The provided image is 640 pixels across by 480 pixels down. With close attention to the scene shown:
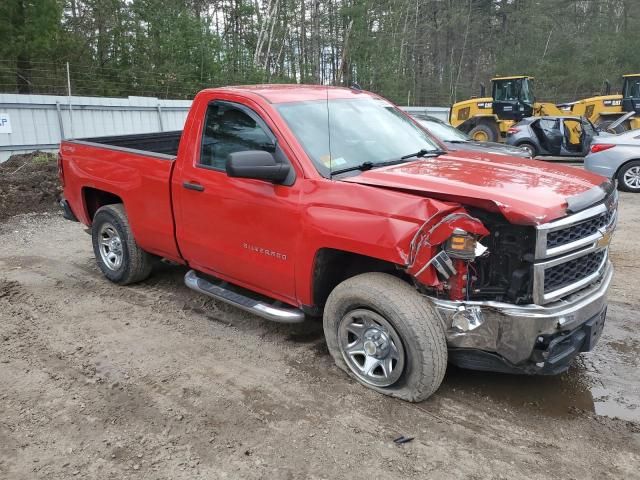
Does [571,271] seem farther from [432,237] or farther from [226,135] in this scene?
[226,135]

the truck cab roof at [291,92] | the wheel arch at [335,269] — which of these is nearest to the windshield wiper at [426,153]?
the truck cab roof at [291,92]

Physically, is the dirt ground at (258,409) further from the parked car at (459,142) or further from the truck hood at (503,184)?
the parked car at (459,142)

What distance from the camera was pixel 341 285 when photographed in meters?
3.65

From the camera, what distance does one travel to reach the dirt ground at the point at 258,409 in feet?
9.82

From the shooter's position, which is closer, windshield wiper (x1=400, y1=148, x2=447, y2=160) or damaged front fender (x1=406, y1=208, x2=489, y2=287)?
damaged front fender (x1=406, y1=208, x2=489, y2=287)

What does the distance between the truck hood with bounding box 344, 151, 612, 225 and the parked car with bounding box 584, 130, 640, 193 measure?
27.5 feet

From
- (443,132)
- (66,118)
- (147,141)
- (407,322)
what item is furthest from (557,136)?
(407,322)

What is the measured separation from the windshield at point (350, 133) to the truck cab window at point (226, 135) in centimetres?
26

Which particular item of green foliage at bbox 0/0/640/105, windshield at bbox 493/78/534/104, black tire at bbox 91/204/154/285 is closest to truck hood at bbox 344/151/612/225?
black tire at bbox 91/204/154/285

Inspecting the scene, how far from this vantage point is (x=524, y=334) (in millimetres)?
3143

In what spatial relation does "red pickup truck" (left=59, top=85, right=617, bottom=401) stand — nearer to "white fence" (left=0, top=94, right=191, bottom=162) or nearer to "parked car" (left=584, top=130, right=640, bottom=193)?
"parked car" (left=584, top=130, right=640, bottom=193)

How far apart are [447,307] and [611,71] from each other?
44491mm

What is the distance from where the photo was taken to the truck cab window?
4.17 metres

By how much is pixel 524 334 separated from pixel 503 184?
3.06ft
